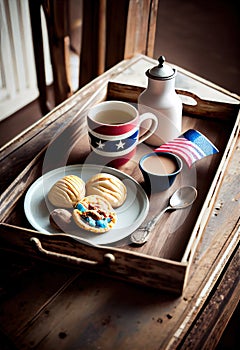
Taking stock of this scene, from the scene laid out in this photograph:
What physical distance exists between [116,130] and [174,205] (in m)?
0.19

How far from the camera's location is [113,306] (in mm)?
729

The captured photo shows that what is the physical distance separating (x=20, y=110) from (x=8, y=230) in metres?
1.57

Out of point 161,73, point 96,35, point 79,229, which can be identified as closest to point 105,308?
point 79,229

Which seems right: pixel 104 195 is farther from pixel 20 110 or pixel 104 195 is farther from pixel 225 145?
pixel 20 110

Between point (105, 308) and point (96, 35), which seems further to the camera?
point (96, 35)

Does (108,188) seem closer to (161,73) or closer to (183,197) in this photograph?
(183,197)

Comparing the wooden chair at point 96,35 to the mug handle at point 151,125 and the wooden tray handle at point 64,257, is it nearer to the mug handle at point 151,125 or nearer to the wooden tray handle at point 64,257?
the mug handle at point 151,125

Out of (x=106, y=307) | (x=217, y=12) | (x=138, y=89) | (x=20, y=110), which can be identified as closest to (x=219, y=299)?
(x=106, y=307)

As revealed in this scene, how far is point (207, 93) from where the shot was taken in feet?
4.17

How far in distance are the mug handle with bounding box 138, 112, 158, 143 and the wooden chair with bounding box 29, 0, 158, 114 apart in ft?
2.18

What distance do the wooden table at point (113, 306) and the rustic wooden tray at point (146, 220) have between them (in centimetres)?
3

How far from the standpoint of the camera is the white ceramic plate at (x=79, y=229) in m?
0.79

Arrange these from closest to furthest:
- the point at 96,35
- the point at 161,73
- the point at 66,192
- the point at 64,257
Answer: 1. the point at 64,257
2. the point at 66,192
3. the point at 161,73
4. the point at 96,35

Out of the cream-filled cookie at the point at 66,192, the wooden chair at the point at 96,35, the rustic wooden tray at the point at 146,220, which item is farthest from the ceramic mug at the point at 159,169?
the wooden chair at the point at 96,35
